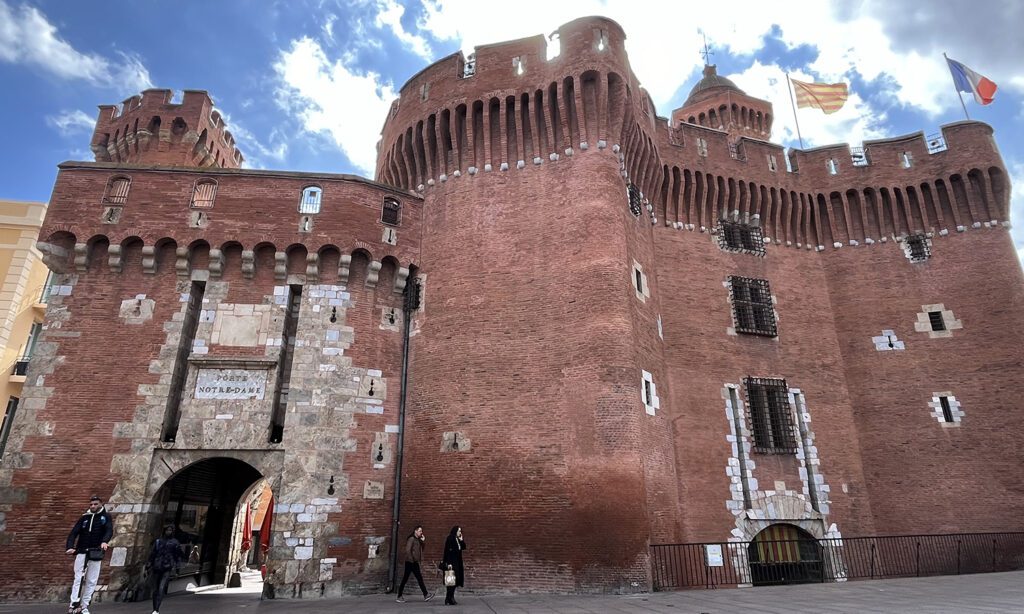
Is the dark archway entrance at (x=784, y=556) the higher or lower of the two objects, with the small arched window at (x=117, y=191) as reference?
lower

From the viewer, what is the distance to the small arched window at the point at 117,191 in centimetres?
1711

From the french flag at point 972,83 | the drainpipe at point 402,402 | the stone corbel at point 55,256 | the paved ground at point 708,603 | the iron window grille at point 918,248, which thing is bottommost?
the paved ground at point 708,603

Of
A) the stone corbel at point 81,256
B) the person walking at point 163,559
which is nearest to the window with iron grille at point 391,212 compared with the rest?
the stone corbel at point 81,256

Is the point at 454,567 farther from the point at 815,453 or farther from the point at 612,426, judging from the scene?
Answer: the point at 815,453

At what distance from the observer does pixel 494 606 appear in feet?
38.2

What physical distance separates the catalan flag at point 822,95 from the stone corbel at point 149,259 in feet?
81.8

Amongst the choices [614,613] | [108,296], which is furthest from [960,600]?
[108,296]

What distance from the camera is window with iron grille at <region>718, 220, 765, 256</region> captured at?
70.2ft

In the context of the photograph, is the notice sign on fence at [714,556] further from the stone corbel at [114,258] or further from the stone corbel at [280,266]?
the stone corbel at [114,258]

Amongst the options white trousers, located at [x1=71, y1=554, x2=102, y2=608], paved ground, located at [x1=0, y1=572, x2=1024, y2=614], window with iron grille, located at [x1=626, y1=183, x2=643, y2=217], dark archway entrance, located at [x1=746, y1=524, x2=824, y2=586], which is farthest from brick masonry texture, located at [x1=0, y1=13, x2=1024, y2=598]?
white trousers, located at [x1=71, y1=554, x2=102, y2=608]

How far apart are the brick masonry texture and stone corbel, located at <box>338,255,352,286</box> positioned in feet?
0.20

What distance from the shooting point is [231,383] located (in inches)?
623

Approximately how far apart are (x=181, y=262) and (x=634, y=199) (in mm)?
13622

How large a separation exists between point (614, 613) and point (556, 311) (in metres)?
7.88
